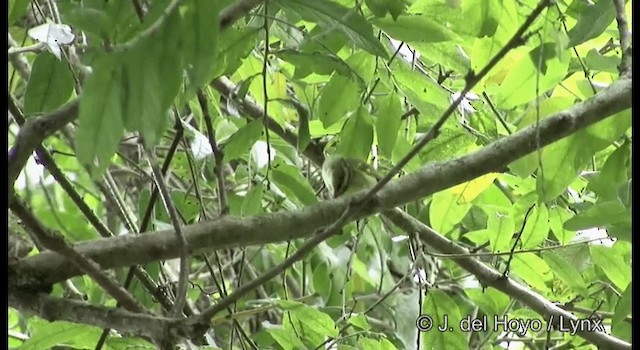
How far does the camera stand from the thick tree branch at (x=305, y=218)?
43 cm

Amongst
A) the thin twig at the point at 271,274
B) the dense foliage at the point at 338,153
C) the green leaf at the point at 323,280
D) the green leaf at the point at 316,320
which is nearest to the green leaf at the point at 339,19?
the dense foliage at the point at 338,153

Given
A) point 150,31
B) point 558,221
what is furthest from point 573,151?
point 150,31

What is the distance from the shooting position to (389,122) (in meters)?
0.58

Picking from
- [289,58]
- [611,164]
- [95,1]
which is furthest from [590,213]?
[95,1]

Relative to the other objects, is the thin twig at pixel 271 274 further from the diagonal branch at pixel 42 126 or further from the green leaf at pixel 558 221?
the green leaf at pixel 558 221

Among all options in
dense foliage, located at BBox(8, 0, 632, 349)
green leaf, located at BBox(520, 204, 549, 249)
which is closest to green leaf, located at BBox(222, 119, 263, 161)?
dense foliage, located at BBox(8, 0, 632, 349)

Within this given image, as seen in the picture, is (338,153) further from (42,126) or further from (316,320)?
(42,126)

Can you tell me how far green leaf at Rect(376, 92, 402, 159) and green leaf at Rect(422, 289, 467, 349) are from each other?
11 centimetres

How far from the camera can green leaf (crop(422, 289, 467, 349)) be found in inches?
22.8

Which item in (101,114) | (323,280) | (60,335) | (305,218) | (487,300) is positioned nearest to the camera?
(101,114)

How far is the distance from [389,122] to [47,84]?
23cm

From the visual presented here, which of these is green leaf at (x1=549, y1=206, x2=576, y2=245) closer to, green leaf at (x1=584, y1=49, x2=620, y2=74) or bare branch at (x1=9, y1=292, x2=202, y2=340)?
green leaf at (x1=584, y1=49, x2=620, y2=74)

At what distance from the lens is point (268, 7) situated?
52 centimetres

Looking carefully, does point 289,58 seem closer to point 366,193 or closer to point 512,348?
point 366,193
